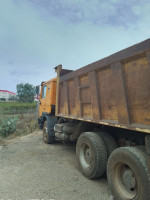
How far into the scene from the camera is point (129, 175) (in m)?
2.33

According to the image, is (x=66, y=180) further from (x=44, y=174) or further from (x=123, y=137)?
(x=123, y=137)

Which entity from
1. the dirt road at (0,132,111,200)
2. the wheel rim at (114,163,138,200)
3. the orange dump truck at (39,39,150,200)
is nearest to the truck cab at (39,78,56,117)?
the orange dump truck at (39,39,150,200)

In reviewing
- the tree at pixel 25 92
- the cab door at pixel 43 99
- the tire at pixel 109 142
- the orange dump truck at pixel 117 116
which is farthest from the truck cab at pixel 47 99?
the tree at pixel 25 92

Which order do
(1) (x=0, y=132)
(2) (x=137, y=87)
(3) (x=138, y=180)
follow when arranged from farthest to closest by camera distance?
(1) (x=0, y=132)
(2) (x=137, y=87)
(3) (x=138, y=180)

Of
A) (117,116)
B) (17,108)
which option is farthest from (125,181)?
(17,108)

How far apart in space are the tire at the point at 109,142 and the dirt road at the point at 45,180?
731 millimetres

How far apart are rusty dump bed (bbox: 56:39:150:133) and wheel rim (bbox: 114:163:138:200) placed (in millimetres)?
702

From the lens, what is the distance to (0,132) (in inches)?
359

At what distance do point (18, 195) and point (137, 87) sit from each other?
2803 mm

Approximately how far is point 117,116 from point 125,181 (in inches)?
42.0

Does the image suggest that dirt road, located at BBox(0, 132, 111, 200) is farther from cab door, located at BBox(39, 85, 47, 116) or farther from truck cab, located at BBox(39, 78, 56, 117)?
cab door, located at BBox(39, 85, 47, 116)

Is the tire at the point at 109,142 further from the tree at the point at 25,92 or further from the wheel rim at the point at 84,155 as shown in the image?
the tree at the point at 25,92

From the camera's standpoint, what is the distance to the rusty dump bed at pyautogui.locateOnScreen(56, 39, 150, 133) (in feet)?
7.05

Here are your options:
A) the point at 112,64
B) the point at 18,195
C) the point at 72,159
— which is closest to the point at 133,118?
the point at 112,64
